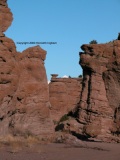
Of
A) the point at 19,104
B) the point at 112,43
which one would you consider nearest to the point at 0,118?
the point at 19,104

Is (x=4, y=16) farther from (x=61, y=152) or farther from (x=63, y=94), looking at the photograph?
(x=63, y=94)

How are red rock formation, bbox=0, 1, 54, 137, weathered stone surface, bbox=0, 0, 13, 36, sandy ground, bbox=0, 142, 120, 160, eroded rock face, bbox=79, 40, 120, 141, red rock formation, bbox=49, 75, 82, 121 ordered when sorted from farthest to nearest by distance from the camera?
red rock formation, bbox=49, 75, 82, 121, eroded rock face, bbox=79, 40, 120, 141, weathered stone surface, bbox=0, 0, 13, 36, red rock formation, bbox=0, 1, 54, 137, sandy ground, bbox=0, 142, 120, 160

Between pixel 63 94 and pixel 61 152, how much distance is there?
27.8 metres

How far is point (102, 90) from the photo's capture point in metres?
28.3

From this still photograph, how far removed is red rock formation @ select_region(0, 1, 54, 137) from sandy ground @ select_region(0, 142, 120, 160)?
8.12ft

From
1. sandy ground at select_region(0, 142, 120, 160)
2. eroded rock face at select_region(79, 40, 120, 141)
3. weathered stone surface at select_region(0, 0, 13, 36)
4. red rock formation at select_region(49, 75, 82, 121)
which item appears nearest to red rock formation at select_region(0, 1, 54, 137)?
weathered stone surface at select_region(0, 0, 13, 36)

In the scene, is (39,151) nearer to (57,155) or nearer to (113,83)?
(57,155)

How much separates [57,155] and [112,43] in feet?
36.3

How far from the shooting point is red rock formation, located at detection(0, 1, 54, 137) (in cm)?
2506

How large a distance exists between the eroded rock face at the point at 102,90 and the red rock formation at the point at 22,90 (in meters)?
2.96

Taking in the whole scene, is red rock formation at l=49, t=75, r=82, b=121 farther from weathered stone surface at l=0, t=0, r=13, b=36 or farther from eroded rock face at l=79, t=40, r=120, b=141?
weathered stone surface at l=0, t=0, r=13, b=36

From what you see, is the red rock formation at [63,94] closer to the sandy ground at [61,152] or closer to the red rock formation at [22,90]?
the red rock formation at [22,90]

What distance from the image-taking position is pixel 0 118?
81.5 ft

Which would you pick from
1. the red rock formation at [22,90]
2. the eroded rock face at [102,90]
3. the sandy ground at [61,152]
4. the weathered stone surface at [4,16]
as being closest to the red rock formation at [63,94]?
the eroded rock face at [102,90]
